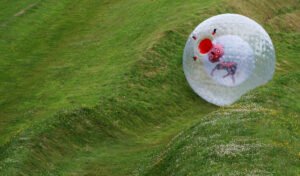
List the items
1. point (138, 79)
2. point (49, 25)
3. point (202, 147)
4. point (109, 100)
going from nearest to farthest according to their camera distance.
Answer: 1. point (202, 147)
2. point (109, 100)
3. point (138, 79)
4. point (49, 25)

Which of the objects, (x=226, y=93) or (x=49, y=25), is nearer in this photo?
(x=226, y=93)

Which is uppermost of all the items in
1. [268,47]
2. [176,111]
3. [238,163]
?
[238,163]

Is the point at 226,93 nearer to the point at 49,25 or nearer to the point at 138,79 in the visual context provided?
the point at 138,79

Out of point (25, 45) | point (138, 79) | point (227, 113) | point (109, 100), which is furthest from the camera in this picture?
point (25, 45)

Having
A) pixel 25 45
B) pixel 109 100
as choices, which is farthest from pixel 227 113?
pixel 25 45

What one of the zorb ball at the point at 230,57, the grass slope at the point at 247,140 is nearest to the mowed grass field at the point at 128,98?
the grass slope at the point at 247,140

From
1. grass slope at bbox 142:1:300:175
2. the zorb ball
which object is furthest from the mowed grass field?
the zorb ball
